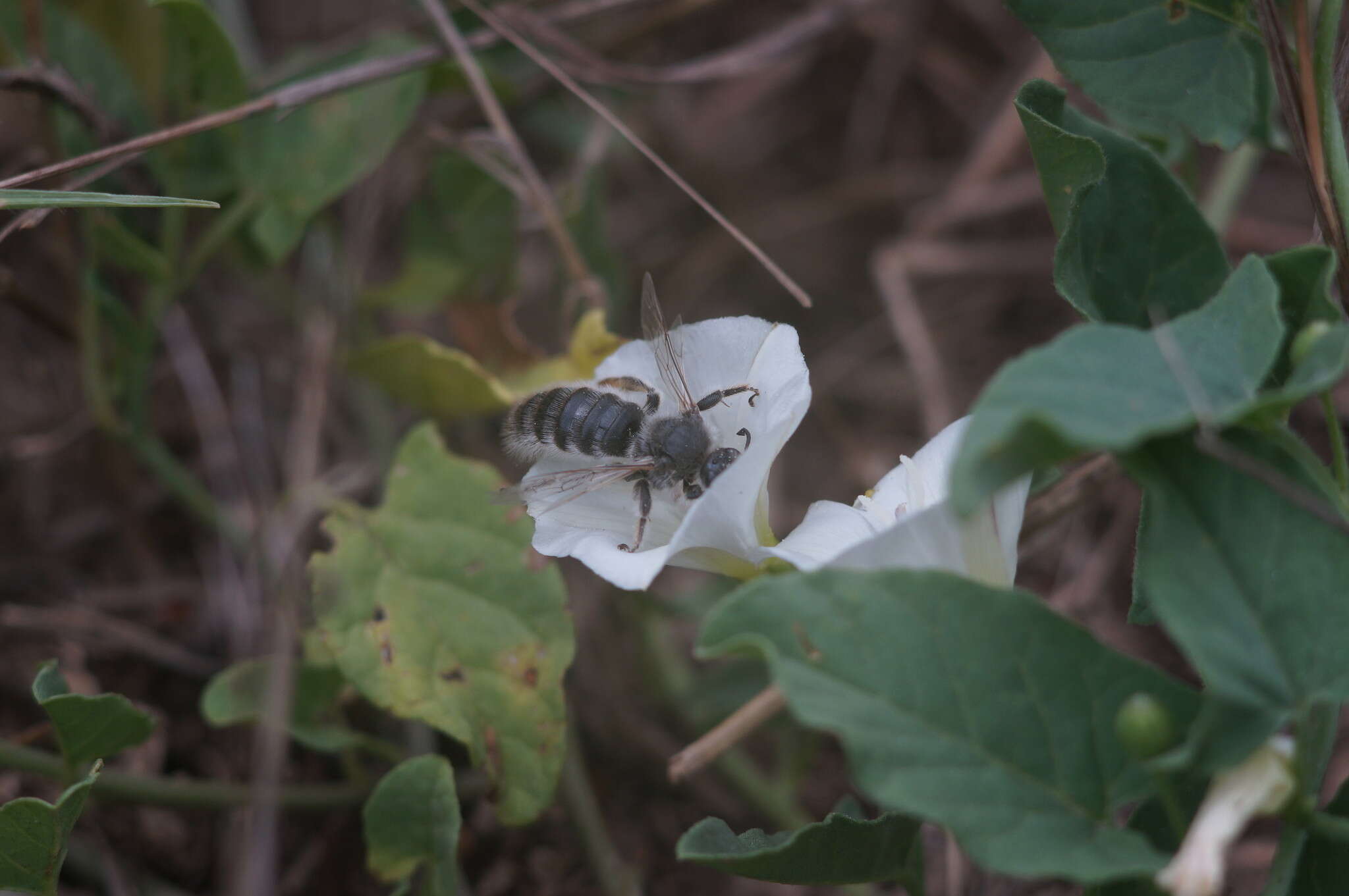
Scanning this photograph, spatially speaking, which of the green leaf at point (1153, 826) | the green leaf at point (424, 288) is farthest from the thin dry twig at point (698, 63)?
the green leaf at point (1153, 826)

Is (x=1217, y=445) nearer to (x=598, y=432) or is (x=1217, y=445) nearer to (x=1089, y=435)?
(x=1089, y=435)

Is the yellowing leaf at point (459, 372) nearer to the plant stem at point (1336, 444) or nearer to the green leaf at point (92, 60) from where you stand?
the green leaf at point (92, 60)

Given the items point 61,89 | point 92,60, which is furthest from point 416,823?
point 92,60

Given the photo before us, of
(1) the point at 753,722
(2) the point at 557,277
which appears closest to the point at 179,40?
(2) the point at 557,277

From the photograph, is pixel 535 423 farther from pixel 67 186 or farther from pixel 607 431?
pixel 67 186

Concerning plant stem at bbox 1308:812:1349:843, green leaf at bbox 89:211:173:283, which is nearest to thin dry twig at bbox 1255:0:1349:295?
plant stem at bbox 1308:812:1349:843

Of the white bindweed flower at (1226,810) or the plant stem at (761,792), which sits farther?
the plant stem at (761,792)

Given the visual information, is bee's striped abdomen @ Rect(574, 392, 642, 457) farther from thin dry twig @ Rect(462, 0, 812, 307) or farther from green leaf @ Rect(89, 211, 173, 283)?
green leaf @ Rect(89, 211, 173, 283)
